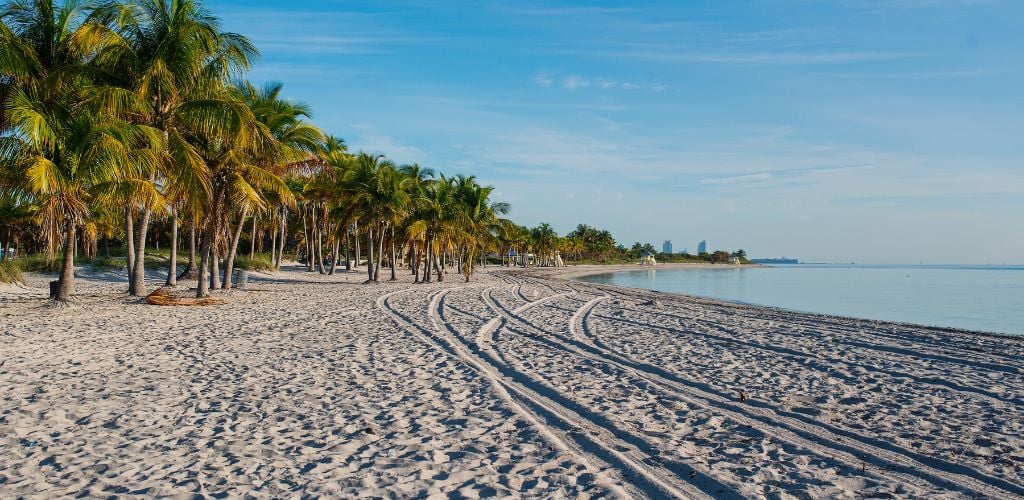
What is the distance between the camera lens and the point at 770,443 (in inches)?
207

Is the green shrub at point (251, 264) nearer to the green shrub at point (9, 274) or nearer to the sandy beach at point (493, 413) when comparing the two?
the green shrub at point (9, 274)

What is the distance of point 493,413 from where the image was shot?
237 inches

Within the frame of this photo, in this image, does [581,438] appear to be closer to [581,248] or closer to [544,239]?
[544,239]

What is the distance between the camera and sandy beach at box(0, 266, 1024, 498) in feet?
14.2

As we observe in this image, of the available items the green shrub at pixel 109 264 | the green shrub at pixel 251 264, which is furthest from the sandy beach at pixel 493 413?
the green shrub at pixel 251 264

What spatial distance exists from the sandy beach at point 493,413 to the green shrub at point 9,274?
8390 mm

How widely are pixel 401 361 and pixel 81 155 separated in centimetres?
843

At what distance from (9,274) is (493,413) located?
18782 mm

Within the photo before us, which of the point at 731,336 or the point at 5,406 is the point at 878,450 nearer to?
the point at 731,336

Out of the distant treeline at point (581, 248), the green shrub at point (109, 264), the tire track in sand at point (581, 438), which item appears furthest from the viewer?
the distant treeline at point (581, 248)

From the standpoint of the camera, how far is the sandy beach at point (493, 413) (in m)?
4.32

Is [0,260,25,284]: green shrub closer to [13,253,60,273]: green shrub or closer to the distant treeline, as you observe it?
[13,253,60,273]: green shrub

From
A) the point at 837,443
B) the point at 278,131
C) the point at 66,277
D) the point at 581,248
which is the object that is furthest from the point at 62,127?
the point at 581,248

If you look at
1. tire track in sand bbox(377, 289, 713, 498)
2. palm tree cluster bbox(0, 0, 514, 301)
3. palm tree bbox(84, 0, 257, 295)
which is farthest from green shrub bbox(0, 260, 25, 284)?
tire track in sand bbox(377, 289, 713, 498)
